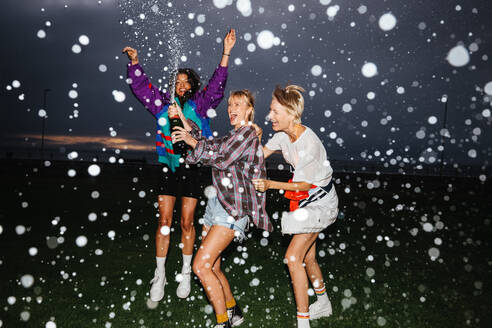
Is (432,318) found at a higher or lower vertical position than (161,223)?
lower

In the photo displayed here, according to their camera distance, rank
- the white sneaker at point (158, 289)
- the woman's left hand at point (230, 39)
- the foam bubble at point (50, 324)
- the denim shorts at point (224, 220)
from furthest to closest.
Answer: the white sneaker at point (158, 289) < the woman's left hand at point (230, 39) < the foam bubble at point (50, 324) < the denim shorts at point (224, 220)

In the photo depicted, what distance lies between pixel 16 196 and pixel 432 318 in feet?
43.7

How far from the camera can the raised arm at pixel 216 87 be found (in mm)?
3467

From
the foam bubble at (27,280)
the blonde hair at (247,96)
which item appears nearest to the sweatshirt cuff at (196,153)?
the blonde hair at (247,96)

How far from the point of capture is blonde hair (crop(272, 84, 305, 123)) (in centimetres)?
299

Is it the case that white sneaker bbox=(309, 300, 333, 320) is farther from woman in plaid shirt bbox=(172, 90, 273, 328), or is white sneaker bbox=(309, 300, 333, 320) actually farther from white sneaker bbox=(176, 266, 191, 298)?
white sneaker bbox=(176, 266, 191, 298)

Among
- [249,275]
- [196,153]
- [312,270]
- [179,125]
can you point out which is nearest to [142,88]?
[179,125]

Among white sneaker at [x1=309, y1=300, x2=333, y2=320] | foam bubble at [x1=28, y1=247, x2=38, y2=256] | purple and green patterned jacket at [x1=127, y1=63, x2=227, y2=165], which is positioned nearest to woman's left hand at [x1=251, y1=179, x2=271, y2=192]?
purple and green patterned jacket at [x1=127, y1=63, x2=227, y2=165]

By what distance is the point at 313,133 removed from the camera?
310 cm

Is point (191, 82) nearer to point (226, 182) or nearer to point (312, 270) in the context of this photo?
point (226, 182)

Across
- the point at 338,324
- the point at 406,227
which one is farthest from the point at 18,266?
the point at 406,227

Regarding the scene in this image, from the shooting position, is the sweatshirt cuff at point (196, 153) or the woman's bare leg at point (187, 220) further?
the woman's bare leg at point (187, 220)

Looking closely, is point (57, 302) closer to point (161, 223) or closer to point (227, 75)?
point (161, 223)

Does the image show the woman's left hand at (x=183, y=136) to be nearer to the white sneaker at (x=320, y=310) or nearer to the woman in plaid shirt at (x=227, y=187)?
the woman in plaid shirt at (x=227, y=187)
